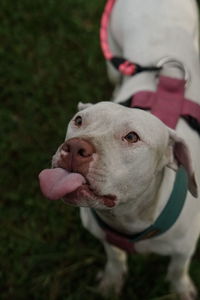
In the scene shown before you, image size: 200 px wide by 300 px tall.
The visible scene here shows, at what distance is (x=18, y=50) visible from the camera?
15.3ft

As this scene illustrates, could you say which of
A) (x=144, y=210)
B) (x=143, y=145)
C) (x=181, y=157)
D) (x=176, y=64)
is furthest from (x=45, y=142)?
(x=143, y=145)

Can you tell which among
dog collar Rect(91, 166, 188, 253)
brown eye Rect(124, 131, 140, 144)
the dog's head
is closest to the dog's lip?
the dog's head

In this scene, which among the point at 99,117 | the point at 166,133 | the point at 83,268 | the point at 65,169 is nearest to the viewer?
the point at 65,169

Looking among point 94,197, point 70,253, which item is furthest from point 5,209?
point 94,197

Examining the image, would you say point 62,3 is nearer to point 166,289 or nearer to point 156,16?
point 156,16

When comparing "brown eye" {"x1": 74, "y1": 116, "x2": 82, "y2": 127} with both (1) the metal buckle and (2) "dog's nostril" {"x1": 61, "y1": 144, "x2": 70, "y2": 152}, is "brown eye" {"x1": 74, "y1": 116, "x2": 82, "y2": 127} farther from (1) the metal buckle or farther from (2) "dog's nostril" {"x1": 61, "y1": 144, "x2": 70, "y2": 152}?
(1) the metal buckle

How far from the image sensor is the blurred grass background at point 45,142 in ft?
11.3

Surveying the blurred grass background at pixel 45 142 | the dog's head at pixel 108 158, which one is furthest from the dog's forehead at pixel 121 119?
the blurred grass background at pixel 45 142

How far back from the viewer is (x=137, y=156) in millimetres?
2068

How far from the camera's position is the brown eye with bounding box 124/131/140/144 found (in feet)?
6.84

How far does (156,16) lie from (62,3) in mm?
1870

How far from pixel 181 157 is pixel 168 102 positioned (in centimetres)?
47

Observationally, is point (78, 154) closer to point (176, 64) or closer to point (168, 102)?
point (168, 102)

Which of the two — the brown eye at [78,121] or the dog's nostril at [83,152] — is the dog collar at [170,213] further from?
the dog's nostril at [83,152]
